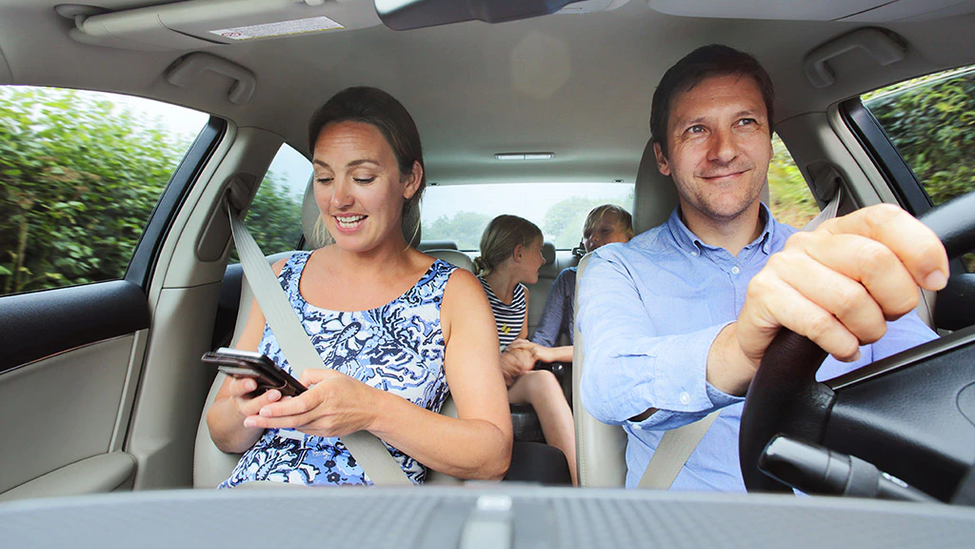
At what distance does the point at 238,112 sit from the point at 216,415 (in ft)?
3.52

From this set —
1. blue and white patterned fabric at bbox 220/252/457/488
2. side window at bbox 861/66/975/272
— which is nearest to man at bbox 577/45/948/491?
blue and white patterned fabric at bbox 220/252/457/488

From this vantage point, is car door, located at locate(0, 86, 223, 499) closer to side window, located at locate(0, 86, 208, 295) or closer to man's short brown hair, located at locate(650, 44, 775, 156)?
side window, located at locate(0, 86, 208, 295)

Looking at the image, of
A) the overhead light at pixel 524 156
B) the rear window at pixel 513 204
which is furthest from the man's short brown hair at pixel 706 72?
the rear window at pixel 513 204

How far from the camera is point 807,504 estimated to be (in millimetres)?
427

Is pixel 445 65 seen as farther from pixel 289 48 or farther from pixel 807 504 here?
pixel 807 504

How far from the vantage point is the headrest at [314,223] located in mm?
1985

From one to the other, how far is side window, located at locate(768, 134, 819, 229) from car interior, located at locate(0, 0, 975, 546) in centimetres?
3

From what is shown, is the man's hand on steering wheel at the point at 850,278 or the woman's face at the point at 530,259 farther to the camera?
the woman's face at the point at 530,259

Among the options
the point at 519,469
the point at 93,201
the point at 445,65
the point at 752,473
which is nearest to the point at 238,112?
the point at 93,201

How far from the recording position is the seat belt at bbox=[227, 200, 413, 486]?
1.38 metres

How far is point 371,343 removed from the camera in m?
1.55

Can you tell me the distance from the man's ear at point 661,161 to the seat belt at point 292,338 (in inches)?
43.2

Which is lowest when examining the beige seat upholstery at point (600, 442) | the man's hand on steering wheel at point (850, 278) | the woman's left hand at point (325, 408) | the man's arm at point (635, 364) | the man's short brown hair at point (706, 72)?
the beige seat upholstery at point (600, 442)

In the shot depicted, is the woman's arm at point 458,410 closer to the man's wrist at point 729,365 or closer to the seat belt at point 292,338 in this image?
the seat belt at point 292,338
